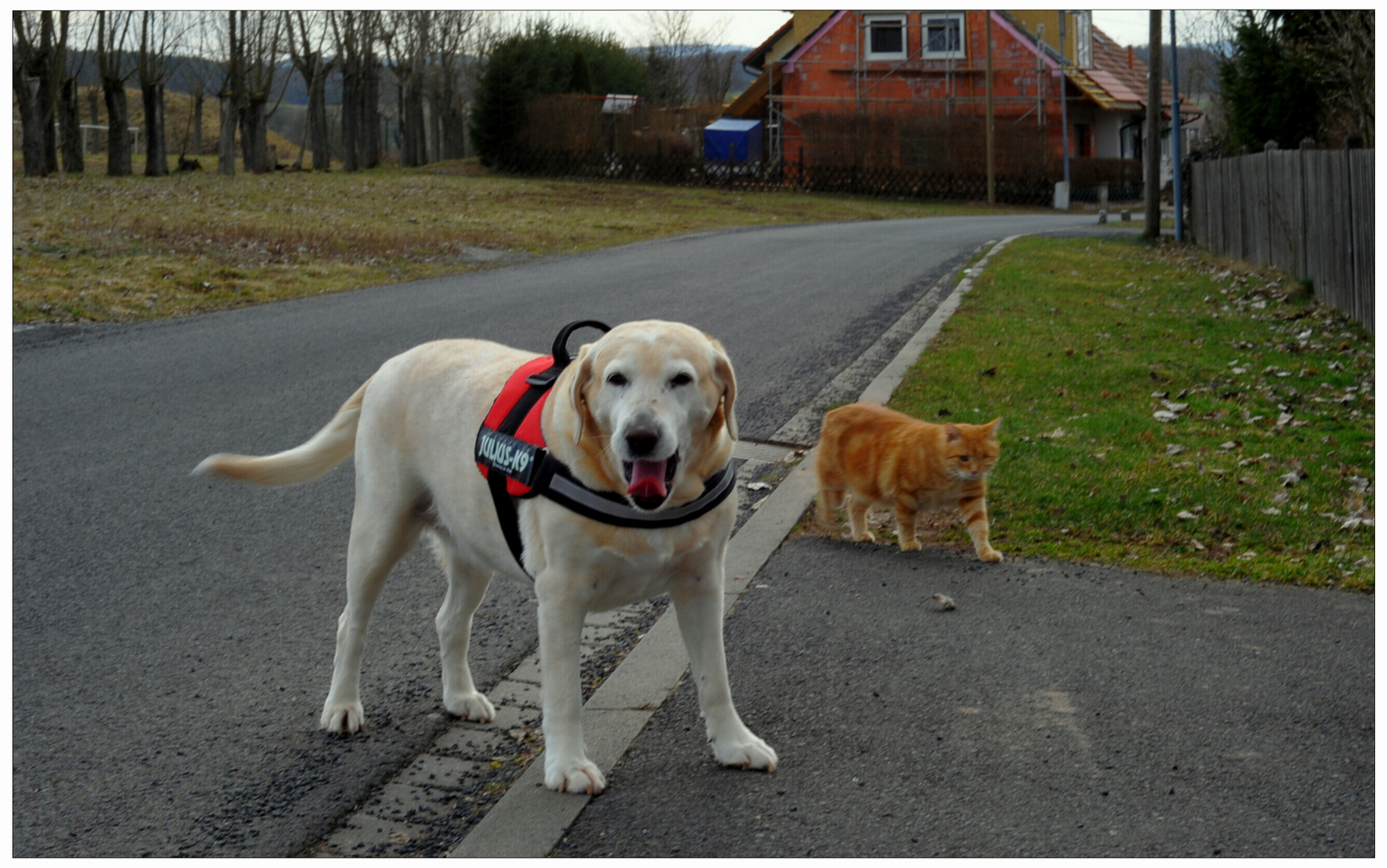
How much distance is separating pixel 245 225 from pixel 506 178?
20.7m

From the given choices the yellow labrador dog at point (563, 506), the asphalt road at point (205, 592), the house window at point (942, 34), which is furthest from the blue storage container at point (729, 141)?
the yellow labrador dog at point (563, 506)

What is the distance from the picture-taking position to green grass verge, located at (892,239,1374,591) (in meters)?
5.71

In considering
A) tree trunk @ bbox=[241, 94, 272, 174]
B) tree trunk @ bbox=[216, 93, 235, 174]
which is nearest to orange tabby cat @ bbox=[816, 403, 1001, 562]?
tree trunk @ bbox=[216, 93, 235, 174]

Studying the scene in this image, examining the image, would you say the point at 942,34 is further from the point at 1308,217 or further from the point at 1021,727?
the point at 1021,727

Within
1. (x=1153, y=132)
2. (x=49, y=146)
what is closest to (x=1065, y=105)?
(x=1153, y=132)

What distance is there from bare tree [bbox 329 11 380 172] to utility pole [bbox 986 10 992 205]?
22.3 metres

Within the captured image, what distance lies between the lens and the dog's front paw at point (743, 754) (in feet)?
11.6

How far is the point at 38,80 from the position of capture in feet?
111

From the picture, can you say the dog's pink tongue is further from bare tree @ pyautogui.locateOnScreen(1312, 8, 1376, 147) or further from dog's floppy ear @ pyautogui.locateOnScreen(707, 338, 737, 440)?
bare tree @ pyautogui.locateOnScreen(1312, 8, 1376, 147)

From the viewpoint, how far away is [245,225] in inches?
841

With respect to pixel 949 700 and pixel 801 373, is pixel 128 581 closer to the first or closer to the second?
pixel 949 700

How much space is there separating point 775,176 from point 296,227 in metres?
25.4

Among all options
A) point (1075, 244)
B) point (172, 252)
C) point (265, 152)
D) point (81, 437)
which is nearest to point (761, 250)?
point (1075, 244)

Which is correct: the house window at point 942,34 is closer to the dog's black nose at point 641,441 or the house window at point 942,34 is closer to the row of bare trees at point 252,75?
the row of bare trees at point 252,75
